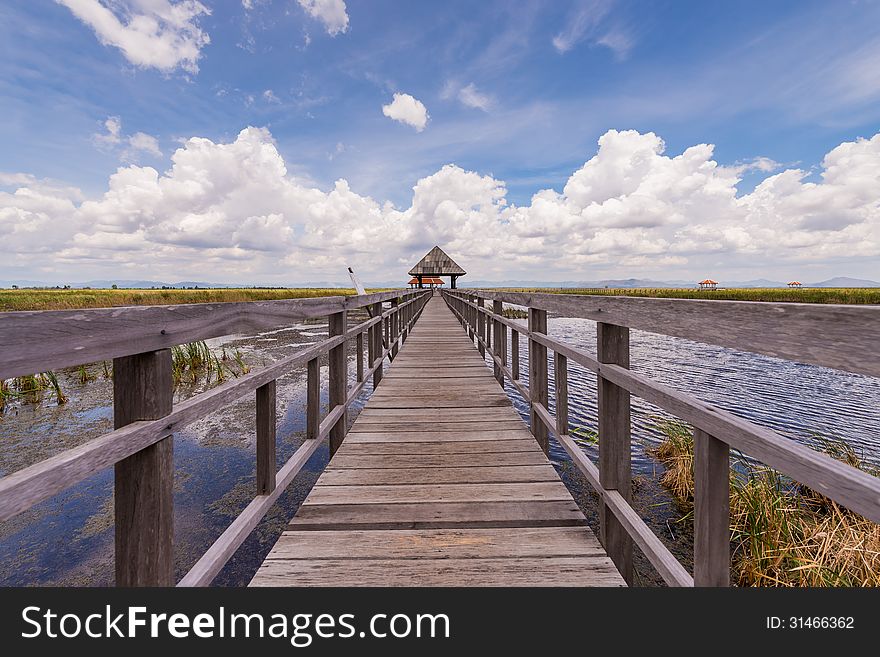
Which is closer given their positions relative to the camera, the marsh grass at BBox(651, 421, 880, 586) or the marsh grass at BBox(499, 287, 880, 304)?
the marsh grass at BBox(651, 421, 880, 586)

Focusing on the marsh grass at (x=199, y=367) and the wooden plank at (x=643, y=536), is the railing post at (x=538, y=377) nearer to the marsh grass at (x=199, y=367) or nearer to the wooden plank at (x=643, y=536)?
the wooden plank at (x=643, y=536)

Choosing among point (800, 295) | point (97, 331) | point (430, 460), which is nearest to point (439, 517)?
point (430, 460)

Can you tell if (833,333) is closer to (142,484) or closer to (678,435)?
(142,484)

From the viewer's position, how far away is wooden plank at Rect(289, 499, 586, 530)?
211 centimetres

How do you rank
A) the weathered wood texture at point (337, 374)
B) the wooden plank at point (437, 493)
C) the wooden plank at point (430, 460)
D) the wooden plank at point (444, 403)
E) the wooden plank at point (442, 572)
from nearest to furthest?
1. the wooden plank at point (442, 572)
2. the wooden plank at point (437, 493)
3. the wooden plank at point (430, 460)
4. the weathered wood texture at point (337, 374)
5. the wooden plank at point (444, 403)

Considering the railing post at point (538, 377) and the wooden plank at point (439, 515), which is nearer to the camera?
the wooden plank at point (439, 515)

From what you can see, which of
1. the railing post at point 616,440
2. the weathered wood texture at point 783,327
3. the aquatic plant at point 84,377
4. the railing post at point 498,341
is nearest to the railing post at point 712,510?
the weathered wood texture at point 783,327

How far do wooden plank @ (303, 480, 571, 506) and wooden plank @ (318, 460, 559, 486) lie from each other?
0.06 m

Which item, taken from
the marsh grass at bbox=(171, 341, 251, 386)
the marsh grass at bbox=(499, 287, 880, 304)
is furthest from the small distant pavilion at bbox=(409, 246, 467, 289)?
the marsh grass at bbox=(171, 341, 251, 386)

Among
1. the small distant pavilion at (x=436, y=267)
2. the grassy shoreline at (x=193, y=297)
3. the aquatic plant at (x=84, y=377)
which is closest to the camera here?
the aquatic plant at (x=84, y=377)

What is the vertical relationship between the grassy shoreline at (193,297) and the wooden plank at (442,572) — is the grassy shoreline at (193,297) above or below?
above

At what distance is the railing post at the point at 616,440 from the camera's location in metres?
1.91

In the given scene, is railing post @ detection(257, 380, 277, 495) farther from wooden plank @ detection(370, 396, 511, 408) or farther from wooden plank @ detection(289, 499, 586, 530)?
wooden plank @ detection(370, 396, 511, 408)

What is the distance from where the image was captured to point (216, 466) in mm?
4605
